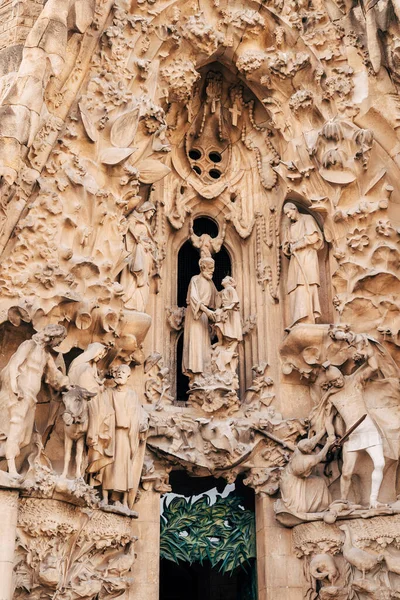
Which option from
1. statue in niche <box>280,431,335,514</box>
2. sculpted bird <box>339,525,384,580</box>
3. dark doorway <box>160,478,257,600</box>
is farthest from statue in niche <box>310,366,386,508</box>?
dark doorway <box>160,478,257,600</box>

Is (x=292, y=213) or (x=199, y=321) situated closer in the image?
(x=199, y=321)

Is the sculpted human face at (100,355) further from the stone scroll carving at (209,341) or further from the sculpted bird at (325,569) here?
the sculpted bird at (325,569)

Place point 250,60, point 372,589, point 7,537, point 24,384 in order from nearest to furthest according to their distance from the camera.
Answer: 1. point 7,537
2. point 24,384
3. point 372,589
4. point 250,60

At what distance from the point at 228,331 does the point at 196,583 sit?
3370 mm

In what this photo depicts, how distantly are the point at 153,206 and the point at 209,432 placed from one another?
253cm

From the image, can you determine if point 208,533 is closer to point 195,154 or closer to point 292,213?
point 292,213

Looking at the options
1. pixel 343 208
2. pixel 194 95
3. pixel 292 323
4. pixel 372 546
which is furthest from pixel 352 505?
pixel 194 95

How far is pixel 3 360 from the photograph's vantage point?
8.16 m

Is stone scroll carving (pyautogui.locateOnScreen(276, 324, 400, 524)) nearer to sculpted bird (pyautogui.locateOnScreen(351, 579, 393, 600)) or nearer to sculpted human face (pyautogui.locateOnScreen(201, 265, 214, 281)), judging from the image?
sculpted bird (pyautogui.locateOnScreen(351, 579, 393, 600))

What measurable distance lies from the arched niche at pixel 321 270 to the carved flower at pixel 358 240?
19.7 inches

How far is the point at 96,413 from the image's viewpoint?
8.05 meters

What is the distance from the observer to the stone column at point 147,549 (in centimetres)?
852

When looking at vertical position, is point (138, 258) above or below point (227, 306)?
above

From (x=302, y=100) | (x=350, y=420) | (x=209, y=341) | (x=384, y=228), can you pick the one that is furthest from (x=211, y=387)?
(x=302, y=100)
